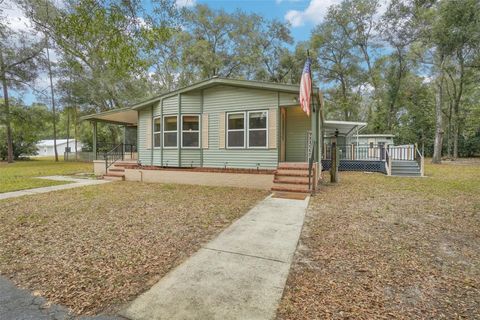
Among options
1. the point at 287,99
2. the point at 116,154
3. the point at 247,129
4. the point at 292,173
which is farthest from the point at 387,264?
the point at 116,154

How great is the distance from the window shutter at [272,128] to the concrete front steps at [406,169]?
738 cm

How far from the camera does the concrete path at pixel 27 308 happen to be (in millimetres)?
2125

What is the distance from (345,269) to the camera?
9.63 ft

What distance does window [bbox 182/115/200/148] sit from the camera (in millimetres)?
9961

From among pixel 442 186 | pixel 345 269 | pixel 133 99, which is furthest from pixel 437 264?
pixel 133 99

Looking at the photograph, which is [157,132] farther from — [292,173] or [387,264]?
[387,264]

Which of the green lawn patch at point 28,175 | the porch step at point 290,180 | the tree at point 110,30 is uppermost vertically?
the tree at point 110,30

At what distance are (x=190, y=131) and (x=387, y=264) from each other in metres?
8.30

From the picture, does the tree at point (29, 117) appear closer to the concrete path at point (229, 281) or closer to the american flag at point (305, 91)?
the american flag at point (305, 91)

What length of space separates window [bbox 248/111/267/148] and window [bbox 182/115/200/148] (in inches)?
87.7

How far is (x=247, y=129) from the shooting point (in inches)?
360

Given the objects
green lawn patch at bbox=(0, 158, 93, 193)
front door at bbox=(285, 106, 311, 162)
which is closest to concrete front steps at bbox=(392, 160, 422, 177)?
front door at bbox=(285, 106, 311, 162)

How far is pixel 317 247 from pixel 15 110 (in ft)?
90.3

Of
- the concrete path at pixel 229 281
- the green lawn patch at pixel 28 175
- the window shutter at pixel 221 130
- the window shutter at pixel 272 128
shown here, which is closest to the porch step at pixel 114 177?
the green lawn patch at pixel 28 175
